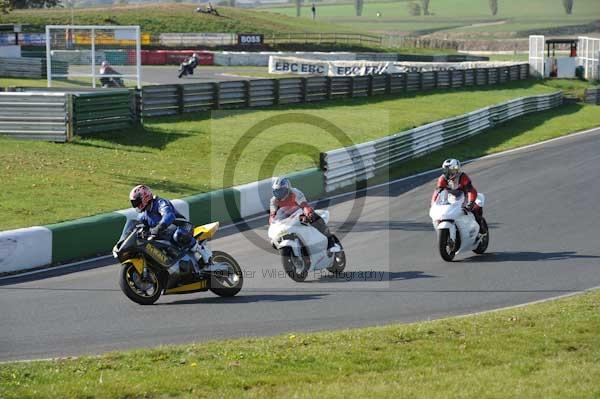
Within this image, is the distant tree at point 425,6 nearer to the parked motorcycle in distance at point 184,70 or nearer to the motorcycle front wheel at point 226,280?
the parked motorcycle in distance at point 184,70

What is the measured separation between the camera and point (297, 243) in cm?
1431

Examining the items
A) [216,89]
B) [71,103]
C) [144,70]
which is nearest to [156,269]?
[71,103]

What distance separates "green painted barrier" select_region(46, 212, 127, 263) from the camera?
15742mm

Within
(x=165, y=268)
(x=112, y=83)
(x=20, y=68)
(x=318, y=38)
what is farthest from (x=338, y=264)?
(x=318, y=38)

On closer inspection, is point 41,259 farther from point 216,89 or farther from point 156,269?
point 216,89

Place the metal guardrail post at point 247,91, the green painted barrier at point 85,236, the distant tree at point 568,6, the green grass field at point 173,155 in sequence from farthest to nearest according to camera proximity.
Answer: the distant tree at point 568,6, the metal guardrail post at point 247,91, the green grass field at point 173,155, the green painted barrier at point 85,236

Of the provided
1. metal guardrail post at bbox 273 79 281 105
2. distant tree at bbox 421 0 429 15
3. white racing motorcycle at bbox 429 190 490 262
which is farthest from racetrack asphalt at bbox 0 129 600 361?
distant tree at bbox 421 0 429 15

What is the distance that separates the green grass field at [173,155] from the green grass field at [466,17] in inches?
4011

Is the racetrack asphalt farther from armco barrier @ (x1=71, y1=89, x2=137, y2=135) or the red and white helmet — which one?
armco barrier @ (x1=71, y1=89, x2=137, y2=135)

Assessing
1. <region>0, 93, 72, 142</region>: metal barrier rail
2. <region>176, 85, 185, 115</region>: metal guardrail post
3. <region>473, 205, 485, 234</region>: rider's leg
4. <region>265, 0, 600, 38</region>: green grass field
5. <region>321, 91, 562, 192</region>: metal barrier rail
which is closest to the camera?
<region>473, 205, 485, 234</region>: rider's leg

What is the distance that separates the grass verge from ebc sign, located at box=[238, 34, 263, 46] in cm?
6917

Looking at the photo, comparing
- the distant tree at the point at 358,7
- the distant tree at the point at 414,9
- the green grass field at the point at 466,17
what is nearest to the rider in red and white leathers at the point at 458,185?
the green grass field at the point at 466,17

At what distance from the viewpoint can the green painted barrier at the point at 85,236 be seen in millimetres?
15742

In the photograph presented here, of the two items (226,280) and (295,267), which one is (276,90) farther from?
(226,280)
